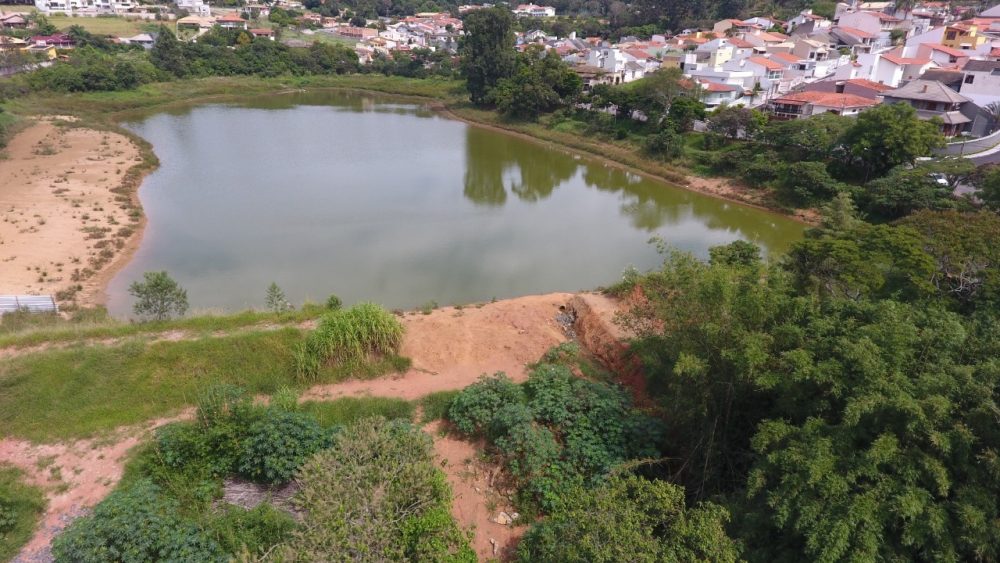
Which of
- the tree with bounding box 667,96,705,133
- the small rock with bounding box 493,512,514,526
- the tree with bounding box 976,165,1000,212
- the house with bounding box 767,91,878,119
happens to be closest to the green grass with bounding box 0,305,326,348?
the small rock with bounding box 493,512,514,526

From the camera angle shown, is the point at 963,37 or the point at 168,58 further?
the point at 168,58

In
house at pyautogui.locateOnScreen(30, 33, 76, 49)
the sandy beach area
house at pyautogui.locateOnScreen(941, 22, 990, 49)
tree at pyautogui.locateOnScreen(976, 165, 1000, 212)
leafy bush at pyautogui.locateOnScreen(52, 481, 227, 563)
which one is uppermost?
house at pyautogui.locateOnScreen(941, 22, 990, 49)

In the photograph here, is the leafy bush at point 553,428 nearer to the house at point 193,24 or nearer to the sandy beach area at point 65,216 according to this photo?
the sandy beach area at point 65,216

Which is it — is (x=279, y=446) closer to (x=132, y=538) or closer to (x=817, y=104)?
(x=132, y=538)

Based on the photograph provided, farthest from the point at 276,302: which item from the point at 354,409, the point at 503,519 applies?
the point at 503,519

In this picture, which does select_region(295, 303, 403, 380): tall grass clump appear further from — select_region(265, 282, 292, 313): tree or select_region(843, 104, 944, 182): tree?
select_region(843, 104, 944, 182): tree

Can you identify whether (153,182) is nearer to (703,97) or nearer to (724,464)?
(724,464)
